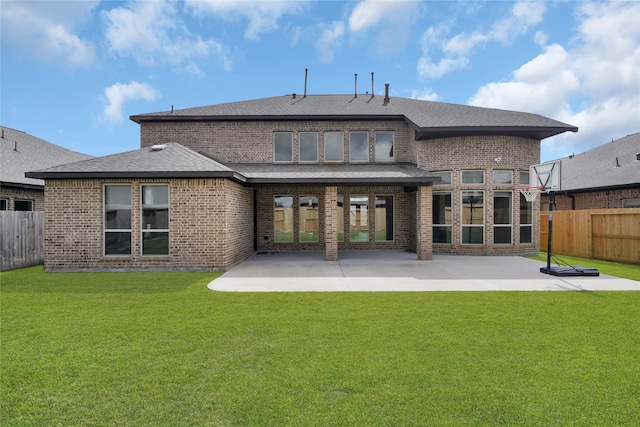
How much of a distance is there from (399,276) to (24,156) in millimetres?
19442

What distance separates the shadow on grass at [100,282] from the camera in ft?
26.3

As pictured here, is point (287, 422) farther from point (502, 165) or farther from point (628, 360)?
point (502, 165)

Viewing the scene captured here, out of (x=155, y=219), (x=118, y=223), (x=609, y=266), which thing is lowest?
(x=609, y=266)

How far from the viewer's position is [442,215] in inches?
563

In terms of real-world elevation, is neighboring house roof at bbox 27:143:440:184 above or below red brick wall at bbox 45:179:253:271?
above

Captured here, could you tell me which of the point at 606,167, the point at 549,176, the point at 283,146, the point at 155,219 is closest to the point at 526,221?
the point at 549,176

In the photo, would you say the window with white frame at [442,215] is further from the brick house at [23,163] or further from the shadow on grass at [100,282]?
the brick house at [23,163]

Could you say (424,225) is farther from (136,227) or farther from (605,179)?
(605,179)

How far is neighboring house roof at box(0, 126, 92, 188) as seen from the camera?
1504cm

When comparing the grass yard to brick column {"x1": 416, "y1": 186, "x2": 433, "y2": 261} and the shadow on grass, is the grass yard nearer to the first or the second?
the shadow on grass

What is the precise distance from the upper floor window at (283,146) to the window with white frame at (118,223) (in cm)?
667

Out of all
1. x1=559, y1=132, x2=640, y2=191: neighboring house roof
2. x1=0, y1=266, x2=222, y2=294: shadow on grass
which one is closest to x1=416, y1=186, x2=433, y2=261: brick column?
x1=0, y1=266, x2=222, y2=294: shadow on grass

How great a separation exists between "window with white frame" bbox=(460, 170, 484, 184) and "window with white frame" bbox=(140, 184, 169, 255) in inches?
438

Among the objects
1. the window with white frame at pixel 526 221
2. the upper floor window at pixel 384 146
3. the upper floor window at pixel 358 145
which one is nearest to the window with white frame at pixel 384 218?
the upper floor window at pixel 384 146
